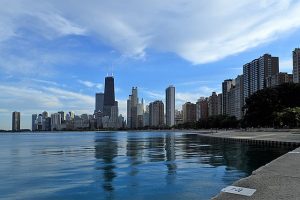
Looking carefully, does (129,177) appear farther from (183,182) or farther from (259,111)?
(259,111)

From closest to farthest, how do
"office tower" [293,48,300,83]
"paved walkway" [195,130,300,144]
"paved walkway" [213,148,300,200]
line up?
1. "paved walkway" [213,148,300,200]
2. "paved walkway" [195,130,300,144]
3. "office tower" [293,48,300,83]

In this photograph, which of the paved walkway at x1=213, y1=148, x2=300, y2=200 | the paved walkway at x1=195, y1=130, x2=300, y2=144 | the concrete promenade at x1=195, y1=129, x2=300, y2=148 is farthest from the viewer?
the paved walkway at x1=195, y1=130, x2=300, y2=144

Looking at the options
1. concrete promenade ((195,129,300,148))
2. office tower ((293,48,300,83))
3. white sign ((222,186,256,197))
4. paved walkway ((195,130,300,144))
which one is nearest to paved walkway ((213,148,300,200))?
white sign ((222,186,256,197))

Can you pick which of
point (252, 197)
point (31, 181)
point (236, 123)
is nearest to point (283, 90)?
point (236, 123)

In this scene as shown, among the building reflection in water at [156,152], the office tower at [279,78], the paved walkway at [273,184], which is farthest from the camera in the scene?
the office tower at [279,78]

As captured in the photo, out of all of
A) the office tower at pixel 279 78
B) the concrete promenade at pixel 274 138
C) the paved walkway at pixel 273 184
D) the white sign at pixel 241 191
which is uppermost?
the office tower at pixel 279 78

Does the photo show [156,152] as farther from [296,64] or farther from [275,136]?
[296,64]

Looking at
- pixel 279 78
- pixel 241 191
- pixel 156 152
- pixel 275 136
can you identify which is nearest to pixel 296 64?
pixel 279 78

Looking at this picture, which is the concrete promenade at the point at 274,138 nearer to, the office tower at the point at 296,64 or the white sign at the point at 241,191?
the white sign at the point at 241,191

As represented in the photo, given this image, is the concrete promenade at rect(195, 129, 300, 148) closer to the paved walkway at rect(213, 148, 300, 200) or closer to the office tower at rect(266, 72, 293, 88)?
the paved walkway at rect(213, 148, 300, 200)

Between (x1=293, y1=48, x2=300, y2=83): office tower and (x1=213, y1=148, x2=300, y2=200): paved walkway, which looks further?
(x1=293, y1=48, x2=300, y2=83): office tower

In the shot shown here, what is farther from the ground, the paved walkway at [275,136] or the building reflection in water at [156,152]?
the paved walkway at [275,136]

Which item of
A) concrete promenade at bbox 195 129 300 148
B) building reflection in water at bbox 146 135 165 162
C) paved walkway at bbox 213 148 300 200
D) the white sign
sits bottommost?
building reflection in water at bbox 146 135 165 162

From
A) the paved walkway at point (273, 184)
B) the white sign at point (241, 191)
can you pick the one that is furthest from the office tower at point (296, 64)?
the white sign at point (241, 191)
